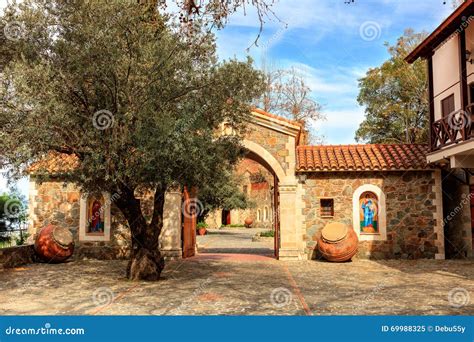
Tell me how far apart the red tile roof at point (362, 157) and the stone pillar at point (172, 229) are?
14.2 feet

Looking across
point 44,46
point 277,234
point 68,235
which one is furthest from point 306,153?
point 44,46

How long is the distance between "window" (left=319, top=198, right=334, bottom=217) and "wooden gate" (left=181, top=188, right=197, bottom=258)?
4.55 m

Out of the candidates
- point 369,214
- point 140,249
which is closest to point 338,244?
point 369,214

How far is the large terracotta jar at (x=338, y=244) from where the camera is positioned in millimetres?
14078

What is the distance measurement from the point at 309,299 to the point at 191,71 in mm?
5302

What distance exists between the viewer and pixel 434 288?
9.49 m

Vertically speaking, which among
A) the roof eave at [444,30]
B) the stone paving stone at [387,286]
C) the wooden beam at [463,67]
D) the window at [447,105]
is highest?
the roof eave at [444,30]

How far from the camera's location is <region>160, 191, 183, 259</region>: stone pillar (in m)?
14.7

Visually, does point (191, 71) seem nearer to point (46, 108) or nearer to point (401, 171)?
point (46, 108)

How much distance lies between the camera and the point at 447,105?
14070 millimetres

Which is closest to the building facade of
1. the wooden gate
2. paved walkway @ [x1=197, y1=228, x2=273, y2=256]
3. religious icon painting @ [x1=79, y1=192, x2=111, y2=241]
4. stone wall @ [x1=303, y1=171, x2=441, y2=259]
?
stone wall @ [x1=303, y1=171, x2=441, y2=259]

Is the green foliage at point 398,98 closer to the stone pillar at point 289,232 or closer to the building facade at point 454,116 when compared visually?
the building facade at point 454,116

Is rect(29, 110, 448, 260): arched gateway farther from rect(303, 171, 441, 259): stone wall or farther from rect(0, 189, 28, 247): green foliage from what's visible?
rect(0, 189, 28, 247): green foliage

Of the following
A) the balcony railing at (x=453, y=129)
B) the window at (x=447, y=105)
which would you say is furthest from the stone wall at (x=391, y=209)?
the window at (x=447, y=105)
